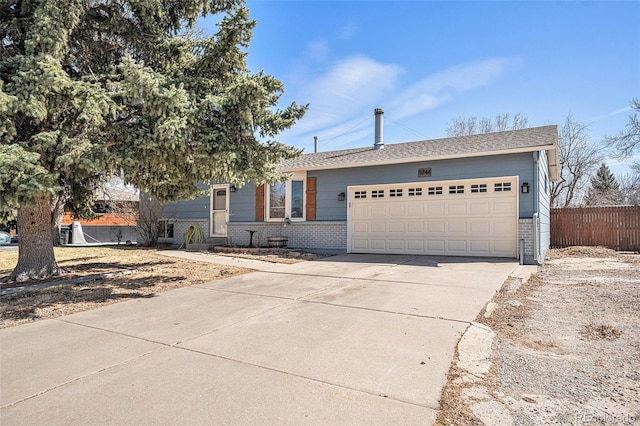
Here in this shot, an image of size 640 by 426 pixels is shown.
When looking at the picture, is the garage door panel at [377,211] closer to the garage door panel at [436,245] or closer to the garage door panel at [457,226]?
the garage door panel at [436,245]

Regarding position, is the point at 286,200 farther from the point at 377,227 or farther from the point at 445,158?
the point at 445,158

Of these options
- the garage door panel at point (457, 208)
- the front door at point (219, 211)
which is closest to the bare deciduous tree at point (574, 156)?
the garage door panel at point (457, 208)

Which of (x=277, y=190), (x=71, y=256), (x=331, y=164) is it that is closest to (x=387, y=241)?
(x=331, y=164)

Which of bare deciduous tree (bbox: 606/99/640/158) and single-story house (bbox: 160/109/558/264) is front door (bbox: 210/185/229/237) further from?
bare deciduous tree (bbox: 606/99/640/158)

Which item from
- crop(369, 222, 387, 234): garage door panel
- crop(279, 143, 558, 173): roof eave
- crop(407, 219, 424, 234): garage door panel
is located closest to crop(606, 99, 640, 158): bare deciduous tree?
crop(279, 143, 558, 173): roof eave

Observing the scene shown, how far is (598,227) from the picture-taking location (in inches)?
587

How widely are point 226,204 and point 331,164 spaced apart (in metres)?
4.71

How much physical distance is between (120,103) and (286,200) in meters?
7.66

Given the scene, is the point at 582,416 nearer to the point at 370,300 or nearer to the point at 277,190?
the point at 370,300

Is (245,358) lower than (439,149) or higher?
lower

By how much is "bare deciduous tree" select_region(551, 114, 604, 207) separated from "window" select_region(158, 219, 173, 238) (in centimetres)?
2290

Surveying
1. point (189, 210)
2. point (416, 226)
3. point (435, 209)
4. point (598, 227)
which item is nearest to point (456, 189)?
point (435, 209)

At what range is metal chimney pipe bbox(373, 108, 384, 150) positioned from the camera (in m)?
14.4

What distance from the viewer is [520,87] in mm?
13609
